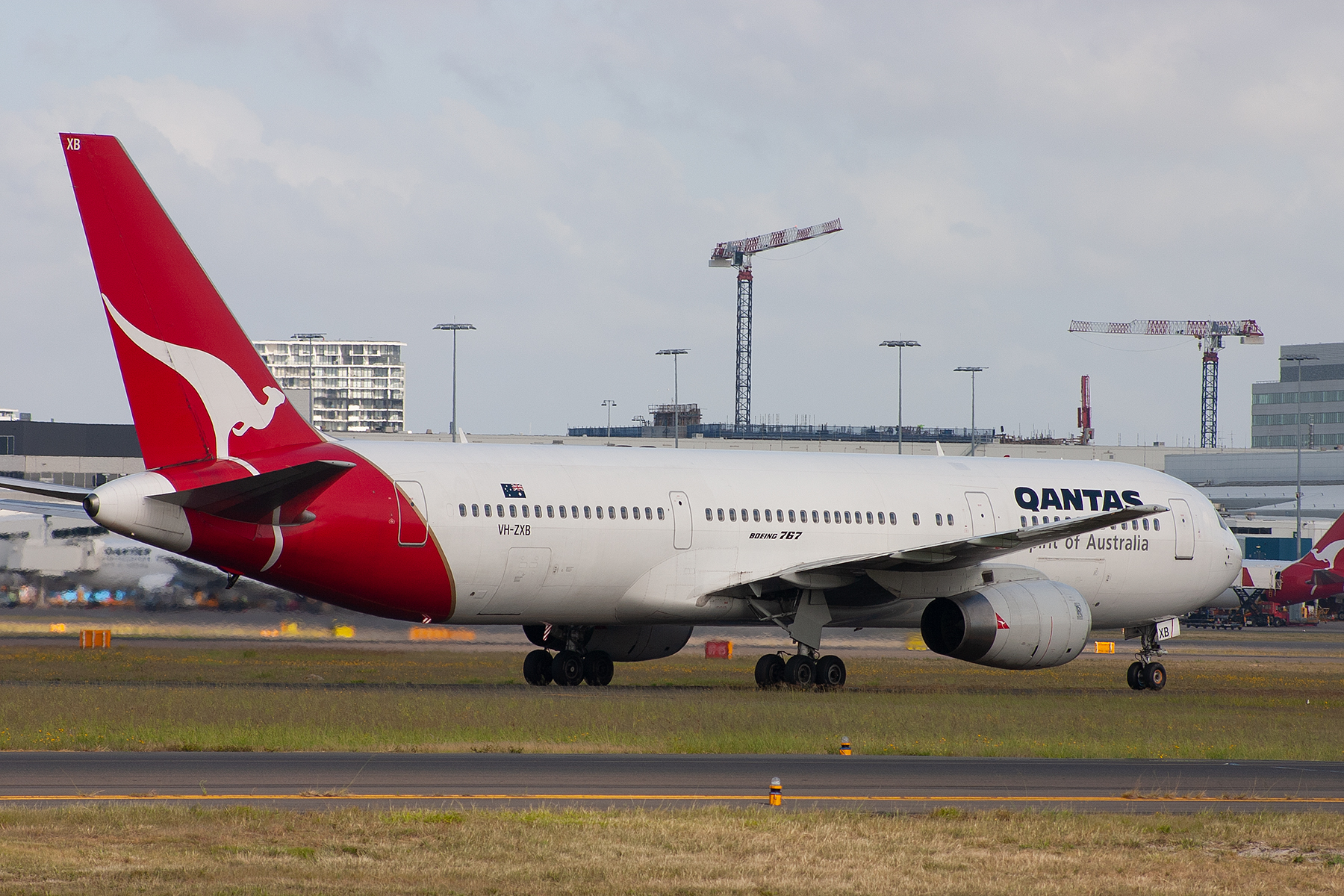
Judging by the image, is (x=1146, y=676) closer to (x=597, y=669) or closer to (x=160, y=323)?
(x=597, y=669)

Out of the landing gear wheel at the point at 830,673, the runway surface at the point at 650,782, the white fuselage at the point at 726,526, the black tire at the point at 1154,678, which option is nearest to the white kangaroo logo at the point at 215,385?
the white fuselage at the point at 726,526

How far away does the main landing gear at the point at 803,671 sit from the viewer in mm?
29203

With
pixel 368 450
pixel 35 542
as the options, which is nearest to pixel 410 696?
pixel 368 450

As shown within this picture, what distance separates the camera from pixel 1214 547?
3491cm

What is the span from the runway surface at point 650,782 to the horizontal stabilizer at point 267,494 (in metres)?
6.81

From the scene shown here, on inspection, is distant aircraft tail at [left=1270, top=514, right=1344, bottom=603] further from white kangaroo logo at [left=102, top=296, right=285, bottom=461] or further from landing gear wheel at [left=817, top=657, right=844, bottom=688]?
white kangaroo logo at [left=102, top=296, right=285, bottom=461]

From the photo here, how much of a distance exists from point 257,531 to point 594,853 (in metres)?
14.2

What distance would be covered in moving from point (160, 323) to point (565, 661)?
10025 millimetres

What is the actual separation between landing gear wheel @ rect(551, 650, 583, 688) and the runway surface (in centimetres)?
1137

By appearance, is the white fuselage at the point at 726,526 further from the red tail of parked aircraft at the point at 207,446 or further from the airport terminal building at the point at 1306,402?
the airport terminal building at the point at 1306,402

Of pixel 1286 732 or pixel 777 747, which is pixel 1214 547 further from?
pixel 777 747

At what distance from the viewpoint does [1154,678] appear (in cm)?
3231

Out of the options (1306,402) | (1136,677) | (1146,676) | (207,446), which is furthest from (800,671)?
(1306,402)

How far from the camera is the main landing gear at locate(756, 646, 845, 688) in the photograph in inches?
1150
